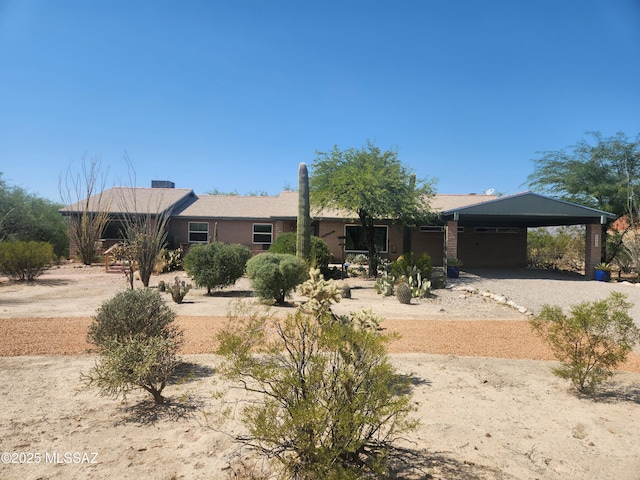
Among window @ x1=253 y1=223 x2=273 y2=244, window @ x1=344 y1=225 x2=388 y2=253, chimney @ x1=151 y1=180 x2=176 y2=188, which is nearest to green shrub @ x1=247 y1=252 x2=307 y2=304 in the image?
window @ x1=344 y1=225 x2=388 y2=253

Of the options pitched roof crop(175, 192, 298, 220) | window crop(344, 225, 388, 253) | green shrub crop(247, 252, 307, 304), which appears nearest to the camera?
green shrub crop(247, 252, 307, 304)

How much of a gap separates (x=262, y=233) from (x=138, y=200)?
915 centimetres

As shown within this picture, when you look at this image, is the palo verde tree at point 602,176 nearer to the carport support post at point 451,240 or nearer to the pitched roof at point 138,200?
the carport support post at point 451,240

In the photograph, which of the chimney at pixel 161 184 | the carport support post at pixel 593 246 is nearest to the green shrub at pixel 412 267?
the carport support post at pixel 593 246

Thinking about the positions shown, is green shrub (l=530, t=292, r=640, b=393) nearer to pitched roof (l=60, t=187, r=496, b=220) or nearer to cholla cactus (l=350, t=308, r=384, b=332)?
cholla cactus (l=350, t=308, r=384, b=332)

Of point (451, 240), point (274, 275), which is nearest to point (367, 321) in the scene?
point (274, 275)

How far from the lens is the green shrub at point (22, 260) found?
16.3 metres

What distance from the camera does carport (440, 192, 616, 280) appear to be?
1820cm

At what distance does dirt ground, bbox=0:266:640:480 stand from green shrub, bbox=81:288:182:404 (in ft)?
0.94

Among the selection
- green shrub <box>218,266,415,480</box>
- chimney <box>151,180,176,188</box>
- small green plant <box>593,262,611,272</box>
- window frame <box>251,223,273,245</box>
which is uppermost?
chimney <box>151,180,176,188</box>

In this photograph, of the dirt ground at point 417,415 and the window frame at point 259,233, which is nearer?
the dirt ground at point 417,415

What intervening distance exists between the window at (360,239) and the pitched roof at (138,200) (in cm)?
1077

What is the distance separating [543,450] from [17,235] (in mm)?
29581

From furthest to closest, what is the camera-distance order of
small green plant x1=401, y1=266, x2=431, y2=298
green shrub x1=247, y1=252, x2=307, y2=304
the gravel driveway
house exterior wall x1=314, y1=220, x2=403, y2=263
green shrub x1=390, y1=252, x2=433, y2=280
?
house exterior wall x1=314, y1=220, x2=403, y2=263, green shrub x1=390, y1=252, x2=433, y2=280, small green plant x1=401, y1=266, x2=431, y2=298, the gravel driveway, green shrub x1=247, y1=252, x2=307, y2=304
